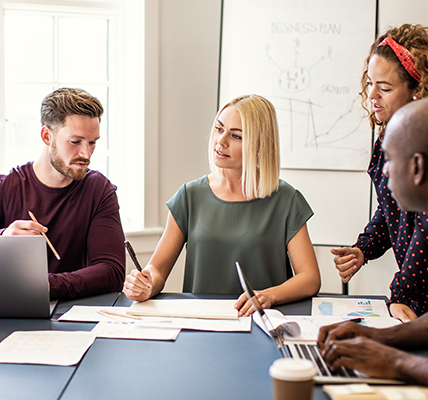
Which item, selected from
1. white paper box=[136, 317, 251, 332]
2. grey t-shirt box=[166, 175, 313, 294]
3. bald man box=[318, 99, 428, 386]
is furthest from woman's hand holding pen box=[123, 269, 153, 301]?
bald man box=[318, 99, 428, 386]

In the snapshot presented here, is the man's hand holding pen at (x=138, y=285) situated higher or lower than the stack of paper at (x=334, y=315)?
higher

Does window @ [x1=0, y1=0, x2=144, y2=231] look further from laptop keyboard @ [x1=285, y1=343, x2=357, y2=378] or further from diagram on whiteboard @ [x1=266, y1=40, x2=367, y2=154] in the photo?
laptop keyboard @ [x1=285, y1=343, x2=357, y2=378]

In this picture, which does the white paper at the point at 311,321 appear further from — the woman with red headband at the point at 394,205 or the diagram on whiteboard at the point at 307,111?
the diagram on whiteboard at the point at 307,111

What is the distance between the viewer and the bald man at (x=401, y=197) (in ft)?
2.81

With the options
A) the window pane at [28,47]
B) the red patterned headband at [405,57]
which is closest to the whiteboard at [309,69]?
the red patterned headband at [405,57]

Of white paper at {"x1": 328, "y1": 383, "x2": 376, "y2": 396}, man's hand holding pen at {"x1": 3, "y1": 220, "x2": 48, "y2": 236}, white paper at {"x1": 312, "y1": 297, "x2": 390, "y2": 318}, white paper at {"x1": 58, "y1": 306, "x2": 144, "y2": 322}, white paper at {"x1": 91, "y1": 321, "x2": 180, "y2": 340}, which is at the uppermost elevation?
man's hand holding pen at {"x1": 3, "y1": 220, "x2": 48, "y2": 236}

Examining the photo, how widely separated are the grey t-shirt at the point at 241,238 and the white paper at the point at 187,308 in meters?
0.33

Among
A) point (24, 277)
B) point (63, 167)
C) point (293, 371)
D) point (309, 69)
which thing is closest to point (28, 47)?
point (63, 167)

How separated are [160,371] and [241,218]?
0.91 metres

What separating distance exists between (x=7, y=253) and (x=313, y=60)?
6.34ft

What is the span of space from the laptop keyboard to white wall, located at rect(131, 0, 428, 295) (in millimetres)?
1577

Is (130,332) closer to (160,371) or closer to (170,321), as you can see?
(170,321)

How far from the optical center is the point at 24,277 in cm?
122

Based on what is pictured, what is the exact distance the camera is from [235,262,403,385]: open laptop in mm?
865
